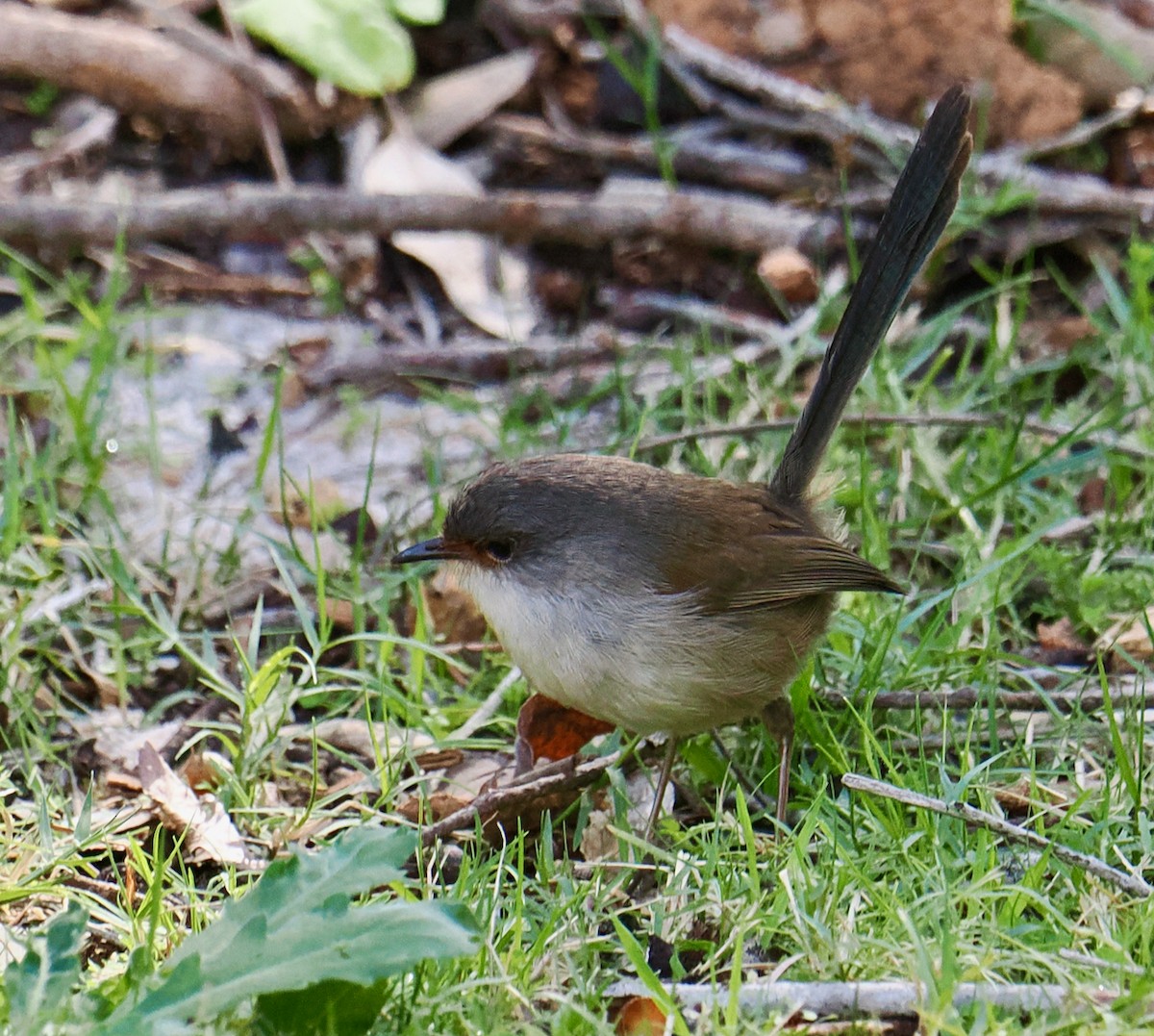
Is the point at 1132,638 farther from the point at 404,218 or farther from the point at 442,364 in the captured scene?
the point at 404,218

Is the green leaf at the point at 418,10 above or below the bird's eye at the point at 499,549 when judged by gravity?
above

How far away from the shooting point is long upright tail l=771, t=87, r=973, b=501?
14.2ft

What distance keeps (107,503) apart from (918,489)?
2752 mm

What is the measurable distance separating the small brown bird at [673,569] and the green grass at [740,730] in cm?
27

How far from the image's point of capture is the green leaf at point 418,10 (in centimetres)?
720

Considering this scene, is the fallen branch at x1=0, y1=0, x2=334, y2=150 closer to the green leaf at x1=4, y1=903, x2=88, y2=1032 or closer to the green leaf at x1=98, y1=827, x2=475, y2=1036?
the green leaf at x1=98, y1=827, x2=475, y2=1036

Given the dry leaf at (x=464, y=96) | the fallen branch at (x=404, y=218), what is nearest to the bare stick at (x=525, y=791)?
the fallen branch at (x=404, y=218)

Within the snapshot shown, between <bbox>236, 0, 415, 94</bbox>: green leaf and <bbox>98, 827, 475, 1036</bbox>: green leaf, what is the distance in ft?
16.6

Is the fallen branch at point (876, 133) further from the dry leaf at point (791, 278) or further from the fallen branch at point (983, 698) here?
the fallen branch at point (983, 698)

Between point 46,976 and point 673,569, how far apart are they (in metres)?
1.96

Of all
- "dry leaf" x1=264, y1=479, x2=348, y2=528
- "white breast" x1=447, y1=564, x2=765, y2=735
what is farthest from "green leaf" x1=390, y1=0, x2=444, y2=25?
"white breast" x1=447, y1=564, x2=765, y2=735

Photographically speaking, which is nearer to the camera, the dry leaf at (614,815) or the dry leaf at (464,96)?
the dry leaf at (614,815)

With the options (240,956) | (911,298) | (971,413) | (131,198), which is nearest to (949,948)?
(240,956)

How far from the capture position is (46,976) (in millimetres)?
2613
